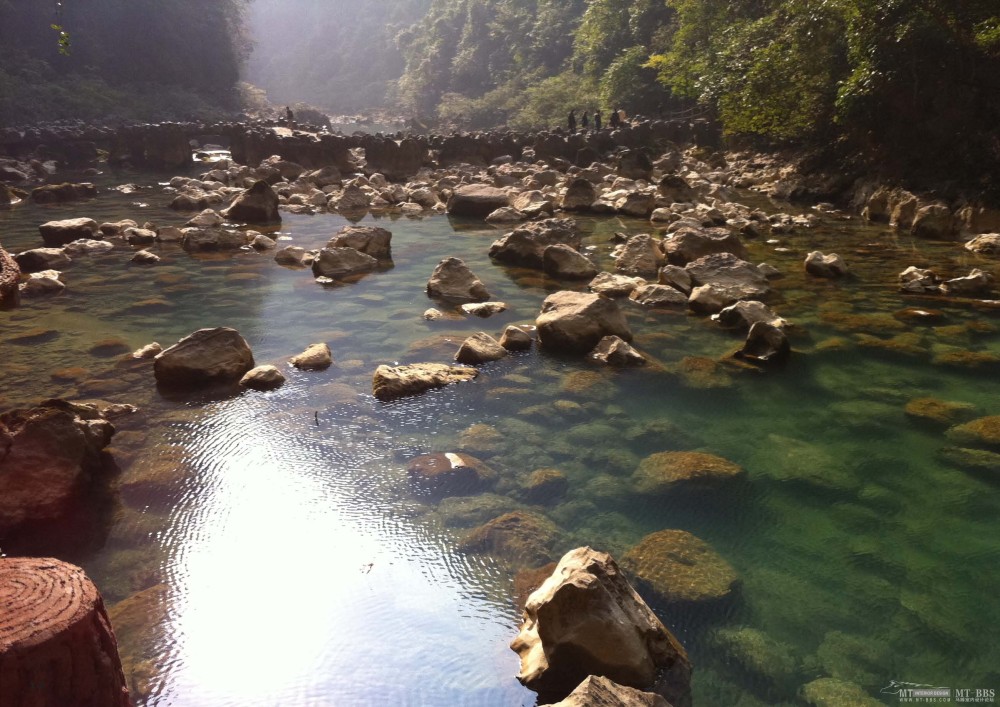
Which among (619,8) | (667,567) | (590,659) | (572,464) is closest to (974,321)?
(572,464)

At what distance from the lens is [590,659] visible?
2533mm

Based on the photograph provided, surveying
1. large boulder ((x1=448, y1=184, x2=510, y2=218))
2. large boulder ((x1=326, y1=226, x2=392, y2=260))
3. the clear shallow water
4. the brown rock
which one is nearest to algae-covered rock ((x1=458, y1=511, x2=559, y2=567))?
the clear shallow water

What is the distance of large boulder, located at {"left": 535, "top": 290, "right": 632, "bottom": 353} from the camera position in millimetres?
6176

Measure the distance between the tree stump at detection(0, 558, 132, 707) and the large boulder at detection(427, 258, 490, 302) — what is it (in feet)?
19.7

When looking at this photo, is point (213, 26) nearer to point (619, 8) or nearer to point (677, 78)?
point (619, 8)

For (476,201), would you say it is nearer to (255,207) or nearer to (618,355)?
(255,207)

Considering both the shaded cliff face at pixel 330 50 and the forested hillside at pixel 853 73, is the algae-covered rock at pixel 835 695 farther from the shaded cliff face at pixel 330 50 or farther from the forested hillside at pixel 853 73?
the shaded cliff face at pixel 330 50

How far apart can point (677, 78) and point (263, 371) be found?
21.2 m

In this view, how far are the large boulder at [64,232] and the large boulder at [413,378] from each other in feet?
25.8

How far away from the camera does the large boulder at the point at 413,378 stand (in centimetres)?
537

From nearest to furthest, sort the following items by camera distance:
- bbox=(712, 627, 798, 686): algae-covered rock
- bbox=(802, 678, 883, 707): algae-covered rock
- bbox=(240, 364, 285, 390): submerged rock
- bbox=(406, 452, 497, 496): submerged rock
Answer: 1. bbox=(802, 678, 883, 707): algae-covered rock
2. bbox=(712, 627, 798, 686): algae-covered rock
3. bbox=(406, 452, 497, 496): submerged rock
4. bbox=(240, 364, 285, 390): submerged rock

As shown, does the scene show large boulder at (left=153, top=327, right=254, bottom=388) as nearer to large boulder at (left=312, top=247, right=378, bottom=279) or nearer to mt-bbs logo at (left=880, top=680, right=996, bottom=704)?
large boulder at (left=312, top=247, right=378, bottom=279)

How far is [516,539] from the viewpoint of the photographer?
3.65m

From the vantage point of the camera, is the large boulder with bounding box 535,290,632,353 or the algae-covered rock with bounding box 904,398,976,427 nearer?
the algae-covered rock with bounding box 904,398,976,427
